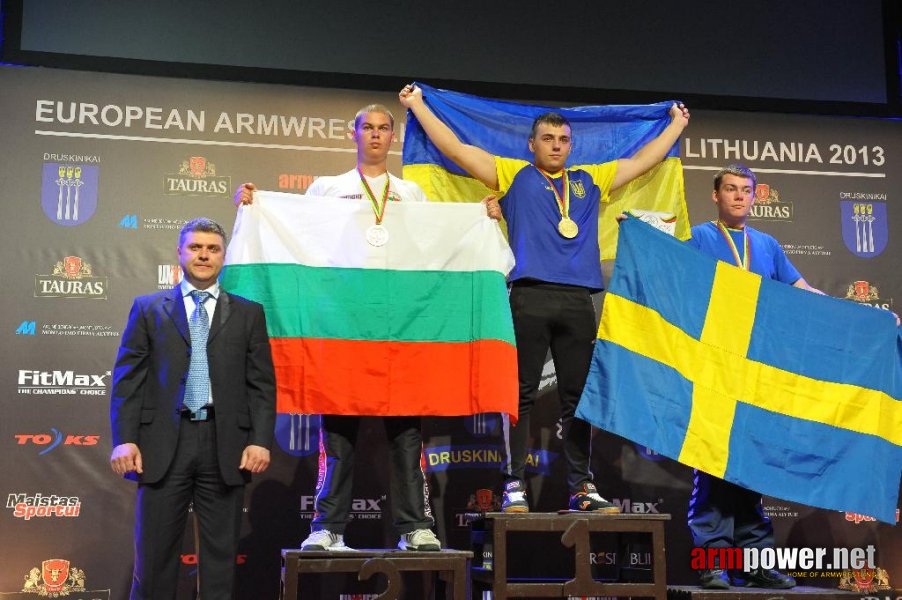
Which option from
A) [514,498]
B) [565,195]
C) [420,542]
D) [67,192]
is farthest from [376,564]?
[67,192]

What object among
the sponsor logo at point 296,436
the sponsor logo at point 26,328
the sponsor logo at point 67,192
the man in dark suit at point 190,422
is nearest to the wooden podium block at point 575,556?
the man in dark suit at point 190,422

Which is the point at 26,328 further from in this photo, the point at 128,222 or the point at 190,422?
the point at 190,422

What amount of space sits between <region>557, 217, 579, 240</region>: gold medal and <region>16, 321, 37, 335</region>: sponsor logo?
2545 mm

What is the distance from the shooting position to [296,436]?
4715 mm

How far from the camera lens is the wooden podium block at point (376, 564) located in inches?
133

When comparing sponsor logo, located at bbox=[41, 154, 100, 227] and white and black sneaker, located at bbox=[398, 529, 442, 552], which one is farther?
sponsor logo, located at bbox=[41, 154, 100, 227]

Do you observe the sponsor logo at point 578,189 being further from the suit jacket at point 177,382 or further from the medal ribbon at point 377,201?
the suit jacket at point 177,382

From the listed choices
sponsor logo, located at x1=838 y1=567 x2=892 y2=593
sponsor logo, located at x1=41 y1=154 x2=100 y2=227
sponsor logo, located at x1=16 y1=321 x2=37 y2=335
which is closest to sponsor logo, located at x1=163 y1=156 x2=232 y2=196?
sponsor logo, located at x1=41 y1=154 x2=100 y2=227

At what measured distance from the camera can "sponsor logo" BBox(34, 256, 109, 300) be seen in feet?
15.0

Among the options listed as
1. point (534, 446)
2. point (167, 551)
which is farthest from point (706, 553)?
point (167, 551)

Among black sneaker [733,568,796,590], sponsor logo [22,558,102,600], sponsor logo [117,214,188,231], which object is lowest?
sponsor logo [22,558,102,600]

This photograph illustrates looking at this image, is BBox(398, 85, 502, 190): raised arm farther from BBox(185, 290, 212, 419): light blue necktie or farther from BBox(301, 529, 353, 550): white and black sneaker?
BBox(301, 529, 353, 550): white and black sneaker

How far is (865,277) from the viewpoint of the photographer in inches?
206

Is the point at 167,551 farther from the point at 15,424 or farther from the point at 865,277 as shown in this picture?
the point at 865,277
